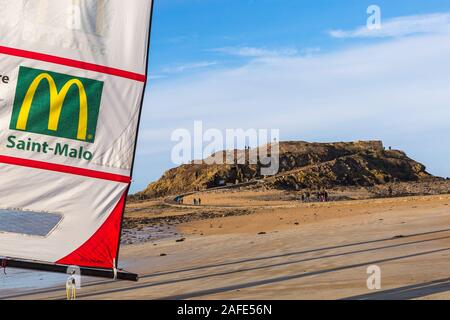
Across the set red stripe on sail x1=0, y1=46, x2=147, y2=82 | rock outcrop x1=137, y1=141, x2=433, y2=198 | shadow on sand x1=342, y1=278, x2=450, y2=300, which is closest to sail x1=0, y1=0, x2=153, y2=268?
red stripe on sail x1=0, y1=46, x2=147, y2=82

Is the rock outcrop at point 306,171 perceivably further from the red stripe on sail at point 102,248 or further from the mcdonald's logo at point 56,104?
the mcdonald's logo at point 56,104

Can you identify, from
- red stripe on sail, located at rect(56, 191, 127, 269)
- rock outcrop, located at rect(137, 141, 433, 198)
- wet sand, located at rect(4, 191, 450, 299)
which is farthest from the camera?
rock outcrop, located at rect(137, 141, 433, 198)

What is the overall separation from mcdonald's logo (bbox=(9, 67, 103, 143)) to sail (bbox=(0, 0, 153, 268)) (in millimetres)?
11

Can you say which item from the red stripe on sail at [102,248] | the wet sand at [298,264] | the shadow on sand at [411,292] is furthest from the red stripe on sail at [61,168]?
the shadow on sand at [411,292]

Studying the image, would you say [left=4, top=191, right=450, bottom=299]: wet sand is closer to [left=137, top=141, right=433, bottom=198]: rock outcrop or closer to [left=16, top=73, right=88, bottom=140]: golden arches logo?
[left=16, top=73, right=88, bottom=140]: golden arches logo

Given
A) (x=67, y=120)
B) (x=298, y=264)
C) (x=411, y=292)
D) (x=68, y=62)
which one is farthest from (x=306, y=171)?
(x=68, y=62)

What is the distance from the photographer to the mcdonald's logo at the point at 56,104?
6410 millimetres

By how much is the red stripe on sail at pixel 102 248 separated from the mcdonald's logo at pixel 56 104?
3.25 ft

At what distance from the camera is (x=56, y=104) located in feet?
21.3

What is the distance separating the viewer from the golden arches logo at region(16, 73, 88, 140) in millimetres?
6422

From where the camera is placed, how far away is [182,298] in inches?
356

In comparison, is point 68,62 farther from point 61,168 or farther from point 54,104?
point 61,168

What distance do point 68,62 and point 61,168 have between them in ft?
4.06

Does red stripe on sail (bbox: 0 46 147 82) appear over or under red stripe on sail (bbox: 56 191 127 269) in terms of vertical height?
over
